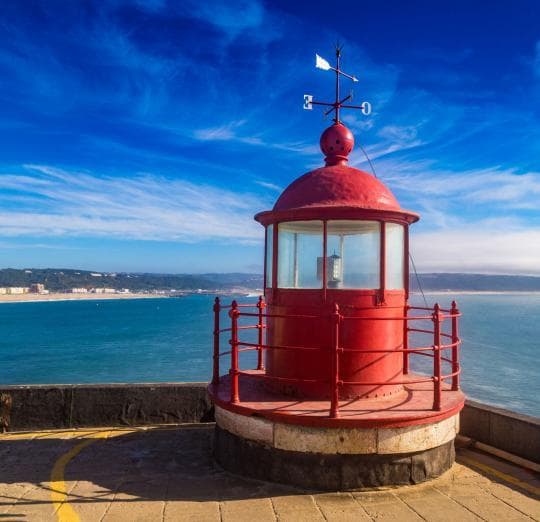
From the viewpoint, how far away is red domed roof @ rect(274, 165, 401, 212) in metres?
6.12

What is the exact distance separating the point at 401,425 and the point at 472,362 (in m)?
41.6

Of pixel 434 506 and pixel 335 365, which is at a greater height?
pixel 335 365

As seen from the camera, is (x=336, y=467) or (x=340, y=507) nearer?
(x=340, y=507)

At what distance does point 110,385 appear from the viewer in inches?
316

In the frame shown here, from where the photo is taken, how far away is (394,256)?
6305 millimetres

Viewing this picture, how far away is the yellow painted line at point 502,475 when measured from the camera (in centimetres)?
540

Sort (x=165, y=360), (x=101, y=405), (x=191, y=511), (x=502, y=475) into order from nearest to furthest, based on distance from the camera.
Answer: (x=191, y=511) < (x=502, y=475) < (x=101, y=405) < (x=165, y=360)

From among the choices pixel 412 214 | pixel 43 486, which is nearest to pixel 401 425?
pixel 412 214

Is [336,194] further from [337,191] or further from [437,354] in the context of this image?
[437,354]

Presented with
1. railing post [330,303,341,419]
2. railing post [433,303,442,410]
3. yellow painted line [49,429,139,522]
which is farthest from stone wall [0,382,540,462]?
railing post [330,303,341,419]

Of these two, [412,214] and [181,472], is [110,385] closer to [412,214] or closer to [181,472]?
[181,472]

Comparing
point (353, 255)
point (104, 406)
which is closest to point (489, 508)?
point (353, 255)

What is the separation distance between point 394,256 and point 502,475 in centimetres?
277

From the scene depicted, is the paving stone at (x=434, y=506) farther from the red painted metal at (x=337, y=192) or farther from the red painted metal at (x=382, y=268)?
the red painted metal at (x=337, y=192)
